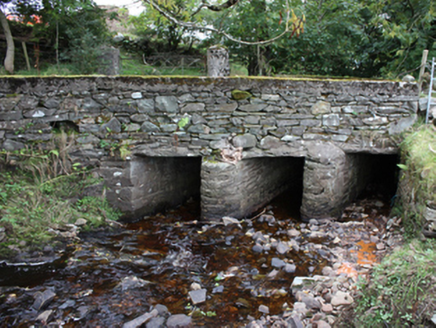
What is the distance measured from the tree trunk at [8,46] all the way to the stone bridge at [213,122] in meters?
4.08

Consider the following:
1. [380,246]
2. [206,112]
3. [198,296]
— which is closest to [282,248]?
[380,246]

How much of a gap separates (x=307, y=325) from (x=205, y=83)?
343cm

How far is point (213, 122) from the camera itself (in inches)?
194

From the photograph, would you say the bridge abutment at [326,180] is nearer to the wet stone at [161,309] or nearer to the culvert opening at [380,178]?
the culvert opening at [380,178]

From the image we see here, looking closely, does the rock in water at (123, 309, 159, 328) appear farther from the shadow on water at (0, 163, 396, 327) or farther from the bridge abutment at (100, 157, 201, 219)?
the bridge abutment at (100, 157, 201, 219)

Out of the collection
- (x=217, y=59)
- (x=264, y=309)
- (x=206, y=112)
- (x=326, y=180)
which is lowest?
(x=264, y=309)

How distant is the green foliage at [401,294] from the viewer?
2.50 m

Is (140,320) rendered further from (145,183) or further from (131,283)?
(145,183)

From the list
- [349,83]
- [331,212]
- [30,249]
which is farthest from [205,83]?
[30,249]

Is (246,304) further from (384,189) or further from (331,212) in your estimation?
(384,189)

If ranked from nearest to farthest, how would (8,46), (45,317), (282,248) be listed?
(45,317) < (282,248) < (8,46)

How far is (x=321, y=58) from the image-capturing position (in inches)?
332

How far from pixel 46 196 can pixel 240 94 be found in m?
3.28

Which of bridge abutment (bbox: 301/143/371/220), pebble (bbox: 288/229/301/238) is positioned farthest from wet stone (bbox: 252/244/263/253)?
bridge abutment (bbox: 301/143/371/220)
